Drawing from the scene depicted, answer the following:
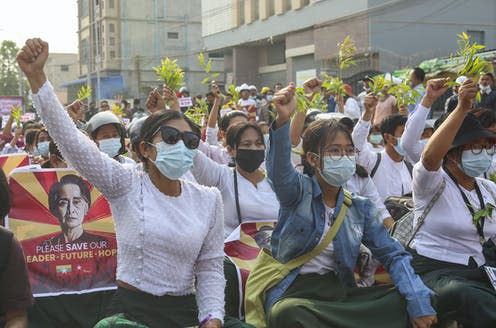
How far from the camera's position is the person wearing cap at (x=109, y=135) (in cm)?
573

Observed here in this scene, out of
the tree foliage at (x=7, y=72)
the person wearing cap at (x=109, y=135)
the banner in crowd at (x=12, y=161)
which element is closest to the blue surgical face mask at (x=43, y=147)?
the banner in crowd at (x=12, y=161)

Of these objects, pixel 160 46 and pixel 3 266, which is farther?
pixel 160 46

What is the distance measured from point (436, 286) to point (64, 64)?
84.7 meters

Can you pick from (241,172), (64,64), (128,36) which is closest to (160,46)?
(128,36)

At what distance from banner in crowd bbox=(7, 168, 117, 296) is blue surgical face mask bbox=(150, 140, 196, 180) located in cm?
180

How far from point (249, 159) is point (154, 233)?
2.15m

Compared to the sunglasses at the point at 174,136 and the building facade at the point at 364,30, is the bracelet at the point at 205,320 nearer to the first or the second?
the sunglasses at the point at 174,136

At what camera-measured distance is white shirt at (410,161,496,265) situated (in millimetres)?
4449

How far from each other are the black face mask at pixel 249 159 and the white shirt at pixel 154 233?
1.81 metres

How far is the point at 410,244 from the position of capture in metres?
4.68

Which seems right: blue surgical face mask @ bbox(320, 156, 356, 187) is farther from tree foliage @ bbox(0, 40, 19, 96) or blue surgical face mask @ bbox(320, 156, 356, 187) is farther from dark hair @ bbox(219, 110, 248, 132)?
tree foliage @ bbox(0, 40, 19, 96)

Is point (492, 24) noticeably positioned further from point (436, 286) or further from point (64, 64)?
point (64, 64)

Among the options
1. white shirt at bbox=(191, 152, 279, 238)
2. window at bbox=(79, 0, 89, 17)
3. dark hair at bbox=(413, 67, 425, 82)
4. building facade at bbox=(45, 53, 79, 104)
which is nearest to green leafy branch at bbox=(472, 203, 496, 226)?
white shirt at bbox=(191, 152, 279, 238)

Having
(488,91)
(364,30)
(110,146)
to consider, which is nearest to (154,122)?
(110,146)
